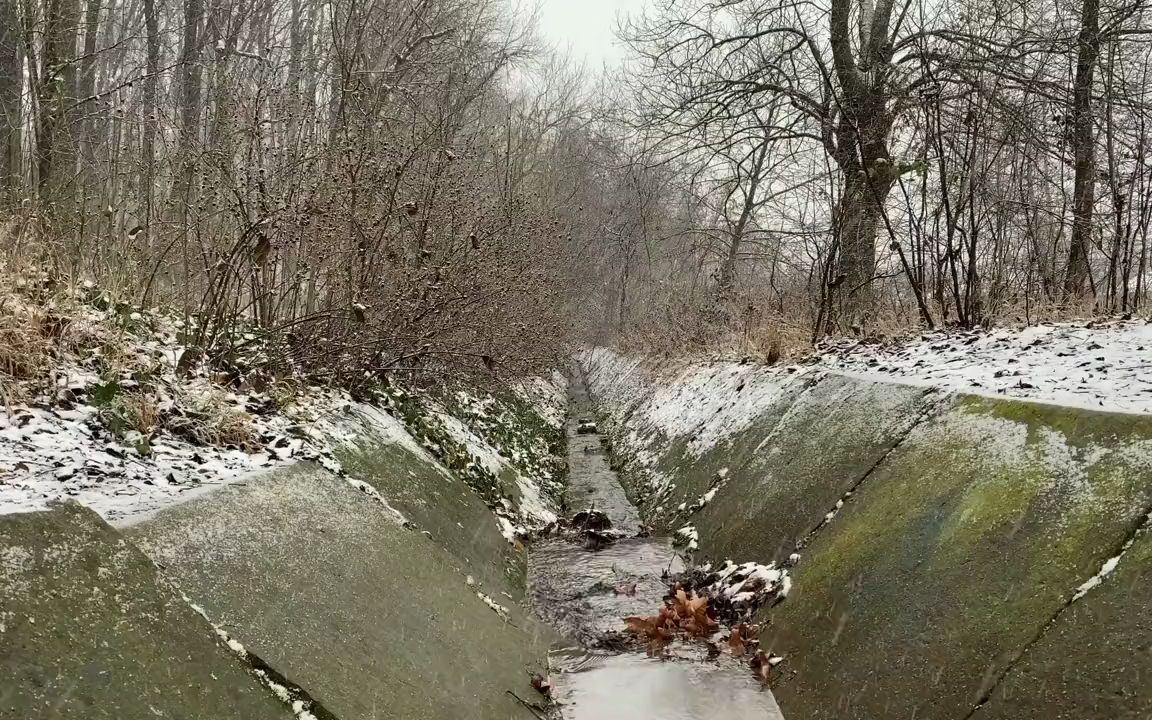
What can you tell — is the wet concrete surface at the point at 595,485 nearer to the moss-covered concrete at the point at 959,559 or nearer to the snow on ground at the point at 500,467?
the snow on ground at the point at 500,467

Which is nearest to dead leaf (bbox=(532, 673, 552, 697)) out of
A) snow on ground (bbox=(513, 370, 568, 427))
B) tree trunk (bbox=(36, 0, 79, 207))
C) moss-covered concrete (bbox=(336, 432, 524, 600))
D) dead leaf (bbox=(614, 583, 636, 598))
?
moss-covered concrete (bbox=(336, 432, 524, 600))

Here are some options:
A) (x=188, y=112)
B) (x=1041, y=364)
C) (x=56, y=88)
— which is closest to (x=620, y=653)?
(x=1041, y=364)

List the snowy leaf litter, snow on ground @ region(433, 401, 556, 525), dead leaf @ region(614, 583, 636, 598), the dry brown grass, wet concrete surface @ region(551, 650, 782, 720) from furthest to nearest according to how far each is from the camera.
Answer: snow on ground @ region(433, 401, 556, 525) → dead leaf @ region(614, 583, 636, 598) → wet concrete surface @ region(551, 650, 782, 720) → the dry brown grass → the snowy leaf litter

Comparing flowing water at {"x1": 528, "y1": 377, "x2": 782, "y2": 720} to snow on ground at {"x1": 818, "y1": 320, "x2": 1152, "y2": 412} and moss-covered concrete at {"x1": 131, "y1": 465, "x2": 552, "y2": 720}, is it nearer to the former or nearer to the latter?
moss-covered concrete at {"x1": 131, "y1": 465, "x2": 552, "y2": 720}

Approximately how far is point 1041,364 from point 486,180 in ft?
33.4

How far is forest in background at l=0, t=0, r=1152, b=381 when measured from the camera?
6.02 m

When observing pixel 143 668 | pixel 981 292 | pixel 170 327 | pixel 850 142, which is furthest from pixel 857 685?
pixel 850 142

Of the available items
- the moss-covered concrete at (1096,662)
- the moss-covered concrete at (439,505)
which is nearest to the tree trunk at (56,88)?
the moss-covered concrete at (439,505)

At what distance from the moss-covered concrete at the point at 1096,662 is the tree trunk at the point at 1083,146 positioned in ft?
20.8

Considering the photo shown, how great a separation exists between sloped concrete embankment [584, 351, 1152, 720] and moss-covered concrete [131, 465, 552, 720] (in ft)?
5.33

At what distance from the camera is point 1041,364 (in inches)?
187

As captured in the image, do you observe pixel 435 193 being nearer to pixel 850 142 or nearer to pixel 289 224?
pixel 289 224

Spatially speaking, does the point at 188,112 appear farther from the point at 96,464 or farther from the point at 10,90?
the point at 96,464

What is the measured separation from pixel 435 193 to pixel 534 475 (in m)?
3.66
